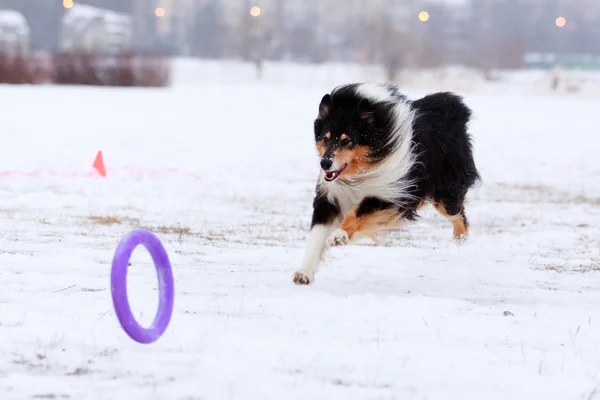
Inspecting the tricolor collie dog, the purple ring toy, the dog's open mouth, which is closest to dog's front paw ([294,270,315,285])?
the tricolor collie dog

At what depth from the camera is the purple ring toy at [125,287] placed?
395cm

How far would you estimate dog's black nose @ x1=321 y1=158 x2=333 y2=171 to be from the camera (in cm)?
593

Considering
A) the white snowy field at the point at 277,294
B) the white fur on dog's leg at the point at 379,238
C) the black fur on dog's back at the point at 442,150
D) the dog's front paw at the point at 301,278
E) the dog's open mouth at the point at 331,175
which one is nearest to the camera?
the white snowy field at the point at 277,294

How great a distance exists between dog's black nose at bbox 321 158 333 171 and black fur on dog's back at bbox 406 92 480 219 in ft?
2.87

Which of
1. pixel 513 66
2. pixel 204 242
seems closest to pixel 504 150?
pixel 204 242

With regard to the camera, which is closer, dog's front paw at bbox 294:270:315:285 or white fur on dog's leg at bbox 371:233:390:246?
dog's front paw at bbox 294:270:315:285

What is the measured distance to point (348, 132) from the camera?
20.1 feet

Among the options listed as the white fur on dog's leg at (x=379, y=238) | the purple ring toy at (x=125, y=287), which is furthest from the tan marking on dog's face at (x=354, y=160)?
the purple ring toy at (x=125, y=287)

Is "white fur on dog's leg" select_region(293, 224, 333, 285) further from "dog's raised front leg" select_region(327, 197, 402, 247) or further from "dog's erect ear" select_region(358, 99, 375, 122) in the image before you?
"dog's erect ear" select_region(358, 99, 375, 122)

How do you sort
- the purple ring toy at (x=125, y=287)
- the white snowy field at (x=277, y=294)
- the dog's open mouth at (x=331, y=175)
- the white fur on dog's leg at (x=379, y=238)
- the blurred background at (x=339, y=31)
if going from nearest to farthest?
the white snowy field at (x=277, y=294), the purple ring toy at (x=125, y=287), the dog's open mouth at (x=331, y=175), the white fur on dog's leg at (x=379, y=238), the blurred background at (x=339, y=31)

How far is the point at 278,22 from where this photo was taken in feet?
267

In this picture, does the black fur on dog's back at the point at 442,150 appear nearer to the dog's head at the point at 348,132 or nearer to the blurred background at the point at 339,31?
the dog's head at the point at 348,132

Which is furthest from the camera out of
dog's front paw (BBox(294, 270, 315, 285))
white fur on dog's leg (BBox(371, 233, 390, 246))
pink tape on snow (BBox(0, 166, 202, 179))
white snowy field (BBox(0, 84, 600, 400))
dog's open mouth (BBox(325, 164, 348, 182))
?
pink tape on snow (BBox(0, 166, 202, 179))

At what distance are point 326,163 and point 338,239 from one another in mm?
551
